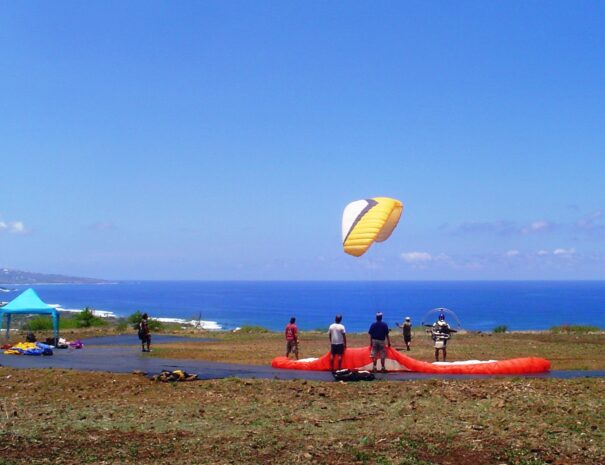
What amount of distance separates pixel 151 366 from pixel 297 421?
10.2 m

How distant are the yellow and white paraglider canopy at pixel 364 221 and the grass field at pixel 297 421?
5.06 metres

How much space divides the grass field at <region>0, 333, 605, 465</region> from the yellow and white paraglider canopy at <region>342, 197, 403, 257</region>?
5.06 m

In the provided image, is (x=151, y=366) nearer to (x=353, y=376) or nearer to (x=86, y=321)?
(x=353, y=376)

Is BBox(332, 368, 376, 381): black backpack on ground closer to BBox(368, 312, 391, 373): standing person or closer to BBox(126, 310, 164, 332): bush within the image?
BBox(368, 312, 391, 373): standing person

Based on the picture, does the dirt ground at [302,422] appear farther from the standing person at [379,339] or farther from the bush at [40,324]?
the bush at [40,324]

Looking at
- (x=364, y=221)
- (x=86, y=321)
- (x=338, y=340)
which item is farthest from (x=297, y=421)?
(x=86, y=321)

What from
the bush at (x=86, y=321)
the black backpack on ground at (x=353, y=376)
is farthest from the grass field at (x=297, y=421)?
the bush at (x=86, y=321)

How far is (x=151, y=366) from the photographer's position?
70.0ft

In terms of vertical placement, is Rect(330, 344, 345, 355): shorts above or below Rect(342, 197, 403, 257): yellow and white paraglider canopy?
below

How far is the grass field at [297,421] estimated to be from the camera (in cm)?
1015

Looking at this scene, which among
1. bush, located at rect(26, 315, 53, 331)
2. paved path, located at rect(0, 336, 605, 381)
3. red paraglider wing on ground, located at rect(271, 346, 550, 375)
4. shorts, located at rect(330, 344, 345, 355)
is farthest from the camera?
bush, located at rect(26, 315, 53, 331)

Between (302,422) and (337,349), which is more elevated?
(337,349)

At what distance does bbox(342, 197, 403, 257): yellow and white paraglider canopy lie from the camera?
20609 millimetres

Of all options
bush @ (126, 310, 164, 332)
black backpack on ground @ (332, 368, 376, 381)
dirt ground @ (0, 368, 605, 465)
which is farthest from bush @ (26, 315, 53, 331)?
black backpack on ground @ (332, 368, 376, 381)
